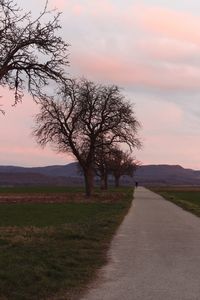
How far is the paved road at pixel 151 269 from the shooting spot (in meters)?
8.73

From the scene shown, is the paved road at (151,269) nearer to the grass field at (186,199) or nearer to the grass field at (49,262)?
the grass field at (49,262)

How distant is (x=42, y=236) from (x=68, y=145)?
132ft

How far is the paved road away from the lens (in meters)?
8.73

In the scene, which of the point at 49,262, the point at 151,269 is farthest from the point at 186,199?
the point at 49,262

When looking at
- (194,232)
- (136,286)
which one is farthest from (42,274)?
(194,232)

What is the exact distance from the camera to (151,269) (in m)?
11.1

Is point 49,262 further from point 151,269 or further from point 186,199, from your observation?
point 186,199

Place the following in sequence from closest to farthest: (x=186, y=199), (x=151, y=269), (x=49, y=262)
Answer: (x=151, y=269) → (x=49, y=262) → (x=186, y=199)

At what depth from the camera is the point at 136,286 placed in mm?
9289

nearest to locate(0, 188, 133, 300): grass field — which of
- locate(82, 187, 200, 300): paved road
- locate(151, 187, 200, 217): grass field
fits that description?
locate(82, 187, 200, 300): paved road

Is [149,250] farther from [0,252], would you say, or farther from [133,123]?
[133,123]

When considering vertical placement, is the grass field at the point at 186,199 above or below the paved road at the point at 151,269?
above

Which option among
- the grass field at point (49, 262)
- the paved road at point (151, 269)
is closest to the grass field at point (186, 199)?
the paved road at point (151, 269)

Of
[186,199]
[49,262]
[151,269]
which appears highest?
[186,199]
